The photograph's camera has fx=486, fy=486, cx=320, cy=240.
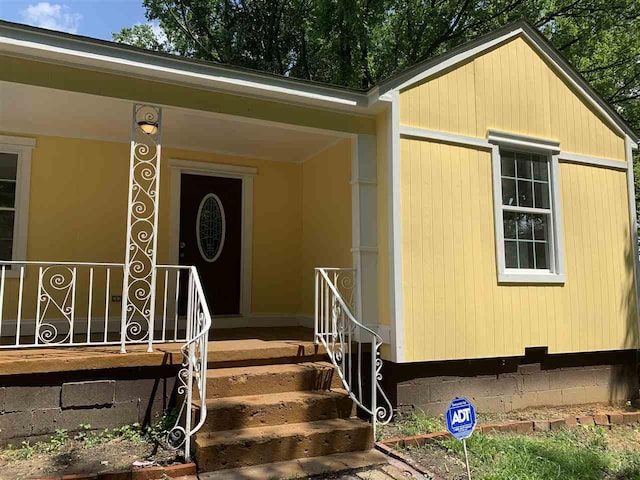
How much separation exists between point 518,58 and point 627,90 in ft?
28.6

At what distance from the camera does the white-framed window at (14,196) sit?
18.1 ft

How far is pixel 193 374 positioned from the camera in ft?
12.6

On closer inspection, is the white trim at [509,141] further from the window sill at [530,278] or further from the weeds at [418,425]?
the weeds at [418,425]

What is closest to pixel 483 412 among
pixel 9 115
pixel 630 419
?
pixel 630 419

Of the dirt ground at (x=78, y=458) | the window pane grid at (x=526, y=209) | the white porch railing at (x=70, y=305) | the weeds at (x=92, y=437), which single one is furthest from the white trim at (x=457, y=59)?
the dirt ground at (x=78, y=458)

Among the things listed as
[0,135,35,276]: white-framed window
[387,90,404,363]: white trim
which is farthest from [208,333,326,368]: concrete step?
[0,135,35,276]: white-framed window

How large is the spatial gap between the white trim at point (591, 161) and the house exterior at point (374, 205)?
33mm

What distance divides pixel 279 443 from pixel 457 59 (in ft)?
13.9

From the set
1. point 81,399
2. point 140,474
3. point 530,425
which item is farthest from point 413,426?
point 81,399

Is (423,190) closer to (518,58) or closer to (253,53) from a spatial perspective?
(518,58)

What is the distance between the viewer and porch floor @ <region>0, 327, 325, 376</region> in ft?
12.1

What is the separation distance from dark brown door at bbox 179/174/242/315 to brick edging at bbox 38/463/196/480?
3221 millimetres

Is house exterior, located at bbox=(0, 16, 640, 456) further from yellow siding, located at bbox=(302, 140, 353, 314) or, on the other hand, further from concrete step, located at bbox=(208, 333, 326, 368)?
concrete step, located at bbox=(208, 333, 326, 368)

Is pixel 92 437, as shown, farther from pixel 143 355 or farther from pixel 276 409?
pixel 276 409
